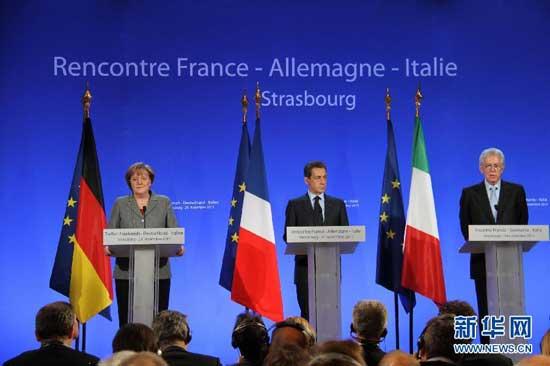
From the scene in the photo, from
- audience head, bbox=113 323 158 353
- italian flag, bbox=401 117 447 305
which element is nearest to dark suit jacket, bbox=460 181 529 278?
italian flag, bbox=401 117 447 305

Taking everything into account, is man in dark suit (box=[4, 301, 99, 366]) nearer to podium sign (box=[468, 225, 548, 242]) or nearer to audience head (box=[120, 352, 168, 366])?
audience head (box=[120, 352, 168, 366])

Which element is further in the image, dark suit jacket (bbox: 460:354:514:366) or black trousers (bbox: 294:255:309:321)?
black trousers (bbox: 294:255:309:321)

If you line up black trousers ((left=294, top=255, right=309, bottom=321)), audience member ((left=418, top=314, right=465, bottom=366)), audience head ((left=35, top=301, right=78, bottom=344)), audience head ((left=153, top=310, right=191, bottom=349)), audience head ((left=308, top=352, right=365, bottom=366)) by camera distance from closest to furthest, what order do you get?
1. audience head ((left=308, top=352, right=365, bottom=366))
2. audience member ((left=418, top=314, right=465, bottom=366))
3. audience head ((left=35, top=301, right=78, bottom=344))
4. audience head ((left=153, top=310, right=191, bottom=349))
5. black trousers ((left=294, top=255, right=309, bottom=321))

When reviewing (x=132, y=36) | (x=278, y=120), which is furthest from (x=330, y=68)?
(x=132, y=36)

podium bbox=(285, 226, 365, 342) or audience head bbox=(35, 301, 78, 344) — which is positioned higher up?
podium bbox=(285, 226, 365, 342)

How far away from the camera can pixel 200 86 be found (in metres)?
9.23

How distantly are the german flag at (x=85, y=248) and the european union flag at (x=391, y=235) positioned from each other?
7.75 ft

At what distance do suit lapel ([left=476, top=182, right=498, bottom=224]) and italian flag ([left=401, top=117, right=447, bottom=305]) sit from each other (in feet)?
2.27

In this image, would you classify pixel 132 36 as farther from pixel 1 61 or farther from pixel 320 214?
pixel 320 214

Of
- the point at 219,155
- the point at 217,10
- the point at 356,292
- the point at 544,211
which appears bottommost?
the point at 356,292

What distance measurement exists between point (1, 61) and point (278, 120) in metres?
2.76

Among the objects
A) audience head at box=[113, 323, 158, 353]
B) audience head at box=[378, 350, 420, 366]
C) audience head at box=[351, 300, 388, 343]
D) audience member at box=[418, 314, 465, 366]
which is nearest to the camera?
audience head at box=[378, 350, 420, 366]

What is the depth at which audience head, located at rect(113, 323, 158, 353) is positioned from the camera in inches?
171

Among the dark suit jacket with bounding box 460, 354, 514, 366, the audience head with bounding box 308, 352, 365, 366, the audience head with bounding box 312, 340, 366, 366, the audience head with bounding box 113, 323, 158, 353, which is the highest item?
the audience head with bounding box 113, 323, 158, 353
